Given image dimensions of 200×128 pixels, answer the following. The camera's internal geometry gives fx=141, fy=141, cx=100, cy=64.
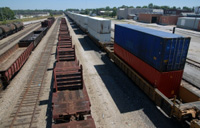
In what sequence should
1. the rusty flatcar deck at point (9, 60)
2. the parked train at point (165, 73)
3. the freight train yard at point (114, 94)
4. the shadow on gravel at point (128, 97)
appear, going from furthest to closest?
the rusty flatcar deck at point (9, 60), the shadow on gravel at point (128, 97), the freight train yard at point (114, 94), the parked train at point (165, 73)

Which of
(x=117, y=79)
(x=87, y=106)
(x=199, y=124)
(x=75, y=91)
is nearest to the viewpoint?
(x=199, y=124)

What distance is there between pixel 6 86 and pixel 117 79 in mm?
11135

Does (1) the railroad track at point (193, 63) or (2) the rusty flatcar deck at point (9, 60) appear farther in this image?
(1) the railroad track at point (193, 63)

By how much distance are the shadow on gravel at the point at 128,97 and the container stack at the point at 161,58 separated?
1618 mm

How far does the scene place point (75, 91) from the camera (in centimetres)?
1043

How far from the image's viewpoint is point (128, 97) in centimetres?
1220

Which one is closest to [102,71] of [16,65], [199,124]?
[16,65]

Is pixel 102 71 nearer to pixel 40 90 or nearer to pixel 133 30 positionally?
pixel 133 30

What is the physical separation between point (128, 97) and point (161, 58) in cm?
435

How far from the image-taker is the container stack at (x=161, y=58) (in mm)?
9984

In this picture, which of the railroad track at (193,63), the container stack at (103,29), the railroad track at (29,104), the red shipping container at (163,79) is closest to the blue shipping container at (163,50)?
the red shipping container at (163,79)

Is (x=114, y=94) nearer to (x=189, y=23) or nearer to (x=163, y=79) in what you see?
(x=163, y=79)

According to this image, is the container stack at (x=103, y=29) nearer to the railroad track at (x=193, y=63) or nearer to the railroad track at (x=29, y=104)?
the railroad track at (x=29, y=104)

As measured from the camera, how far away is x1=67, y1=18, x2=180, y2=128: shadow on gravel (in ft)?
32.3
